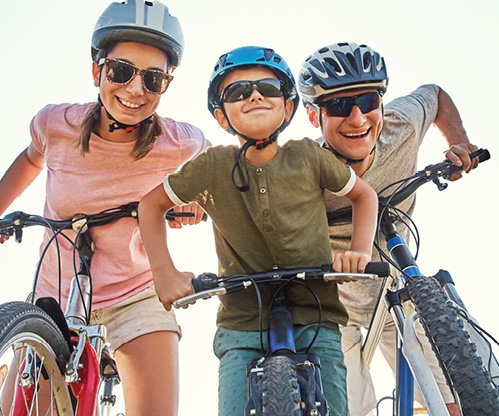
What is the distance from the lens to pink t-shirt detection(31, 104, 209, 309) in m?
3.57

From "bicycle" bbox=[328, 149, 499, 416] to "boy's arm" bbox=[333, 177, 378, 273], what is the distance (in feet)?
0.78

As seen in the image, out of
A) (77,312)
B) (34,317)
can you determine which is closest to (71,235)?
(77,312)

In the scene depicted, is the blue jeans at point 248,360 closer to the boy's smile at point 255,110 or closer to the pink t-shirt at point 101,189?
the pink t-shirt at point 101,189

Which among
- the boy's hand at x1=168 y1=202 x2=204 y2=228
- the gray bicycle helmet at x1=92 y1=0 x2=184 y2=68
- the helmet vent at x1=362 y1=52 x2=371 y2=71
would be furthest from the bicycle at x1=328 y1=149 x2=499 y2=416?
the gray bicycle helmet at x1=92 y1=0 x2=184 y2=68

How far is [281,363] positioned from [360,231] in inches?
42.4

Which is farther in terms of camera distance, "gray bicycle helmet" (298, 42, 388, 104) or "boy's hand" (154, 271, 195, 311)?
"gray bicycle helmet" (298, 42, 388, 104)

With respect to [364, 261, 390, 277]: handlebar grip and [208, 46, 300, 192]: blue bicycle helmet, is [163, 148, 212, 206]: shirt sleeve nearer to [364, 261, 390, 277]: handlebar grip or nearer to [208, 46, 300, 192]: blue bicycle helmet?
[208, 46, 300, 192]: blue bicycle helmet

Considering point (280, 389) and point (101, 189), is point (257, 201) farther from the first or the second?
point (101, 189)

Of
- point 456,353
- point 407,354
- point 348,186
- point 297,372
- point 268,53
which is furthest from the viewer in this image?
point 268,53

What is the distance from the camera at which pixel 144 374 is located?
3215 millimetres

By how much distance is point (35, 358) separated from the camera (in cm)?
253

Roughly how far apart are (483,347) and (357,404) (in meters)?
1.47

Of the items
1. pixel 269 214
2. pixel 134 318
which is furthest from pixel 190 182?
pixel 134 318

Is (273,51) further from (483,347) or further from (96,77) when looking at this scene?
(483,347)
